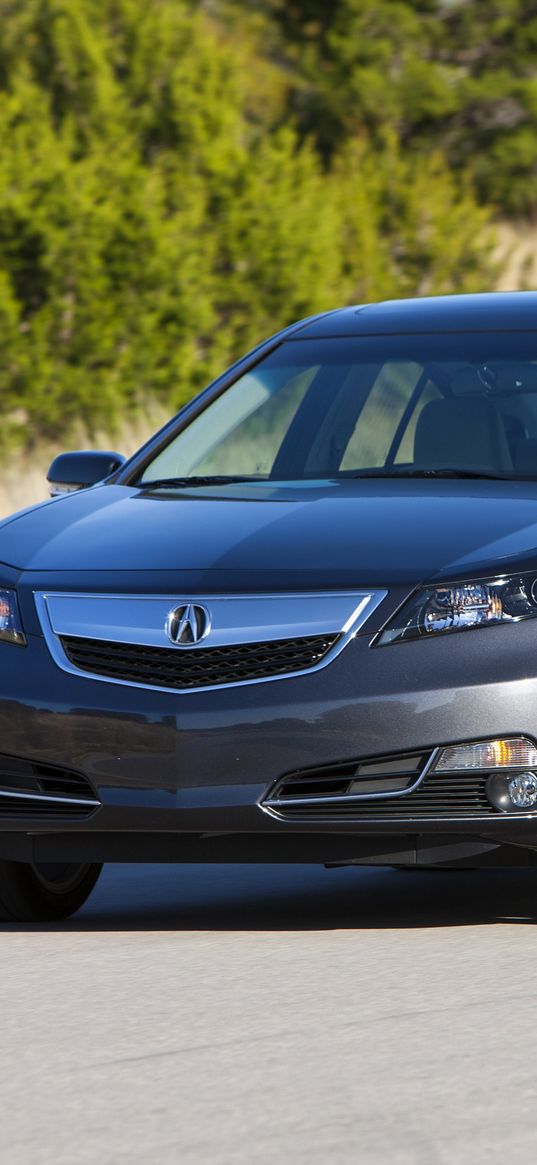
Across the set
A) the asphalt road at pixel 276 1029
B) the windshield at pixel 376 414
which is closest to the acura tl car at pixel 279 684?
the asphalt road at pixel 276 1029

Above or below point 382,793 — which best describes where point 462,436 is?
above

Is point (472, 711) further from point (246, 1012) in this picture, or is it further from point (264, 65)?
point (264, 65)

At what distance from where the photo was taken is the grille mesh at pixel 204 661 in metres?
5.47

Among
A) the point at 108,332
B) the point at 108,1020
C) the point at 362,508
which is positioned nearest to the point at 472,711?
the point at 362,508

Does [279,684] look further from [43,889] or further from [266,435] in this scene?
[266,435]

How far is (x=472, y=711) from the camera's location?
17.7 feet

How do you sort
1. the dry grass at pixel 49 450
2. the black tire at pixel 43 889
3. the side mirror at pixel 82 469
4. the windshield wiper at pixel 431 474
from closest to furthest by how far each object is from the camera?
the black tire at pixel 43 889 → the windshield wiper at pixel 431 474 → the side mirror at pixel 82 469 → the dry grass at pixel 49 450

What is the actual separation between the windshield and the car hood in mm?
304

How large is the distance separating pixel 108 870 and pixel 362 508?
1913 mm

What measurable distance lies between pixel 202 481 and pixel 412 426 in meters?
0.65

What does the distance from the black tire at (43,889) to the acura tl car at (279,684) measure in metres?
0.01

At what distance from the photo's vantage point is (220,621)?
5523 mm

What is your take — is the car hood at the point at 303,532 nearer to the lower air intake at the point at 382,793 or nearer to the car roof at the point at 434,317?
the lower air intake at the point at 382,793

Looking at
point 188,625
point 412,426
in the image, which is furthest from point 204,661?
point 412,426
